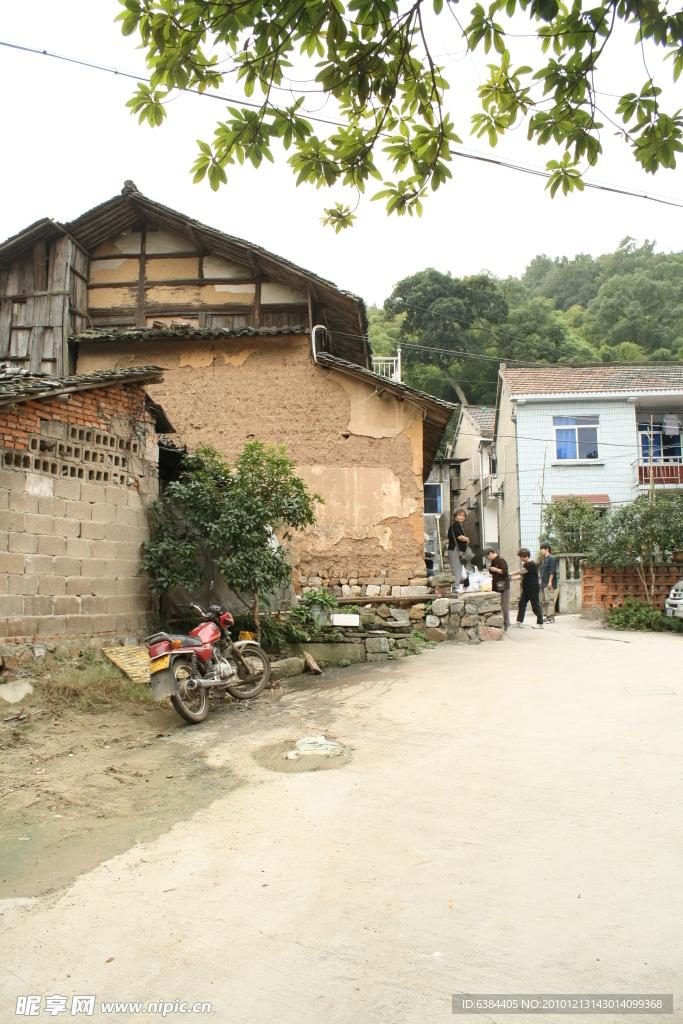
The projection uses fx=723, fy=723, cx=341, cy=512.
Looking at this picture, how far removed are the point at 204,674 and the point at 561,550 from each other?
16.3 metres

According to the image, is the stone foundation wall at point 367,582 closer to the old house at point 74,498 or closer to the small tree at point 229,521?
the small tree at point 229,521

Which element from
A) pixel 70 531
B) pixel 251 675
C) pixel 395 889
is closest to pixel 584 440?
pixel 251 675

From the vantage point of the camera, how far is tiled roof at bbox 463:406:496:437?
31.7 m

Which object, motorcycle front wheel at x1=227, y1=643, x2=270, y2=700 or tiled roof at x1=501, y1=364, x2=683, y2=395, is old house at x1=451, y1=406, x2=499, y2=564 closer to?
tiled roof at x1=501, y1=364, x2=683, y2=395

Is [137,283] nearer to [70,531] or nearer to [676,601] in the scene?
[70,531]

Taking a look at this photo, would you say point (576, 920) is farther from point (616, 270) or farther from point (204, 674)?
point (616, 270)

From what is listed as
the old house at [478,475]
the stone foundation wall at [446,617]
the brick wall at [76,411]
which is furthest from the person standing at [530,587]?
the old house at [478,475]

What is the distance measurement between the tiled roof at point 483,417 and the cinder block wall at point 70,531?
79.2 ft

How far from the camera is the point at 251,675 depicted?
27.4ft

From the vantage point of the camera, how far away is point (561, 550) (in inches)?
856

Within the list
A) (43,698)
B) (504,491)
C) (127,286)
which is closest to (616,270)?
(504,491)

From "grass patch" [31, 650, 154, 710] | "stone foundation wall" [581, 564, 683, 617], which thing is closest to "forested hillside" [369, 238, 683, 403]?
"stone foundation wall" [581, 564, 683, 617]

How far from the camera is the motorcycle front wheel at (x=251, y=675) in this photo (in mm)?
8180

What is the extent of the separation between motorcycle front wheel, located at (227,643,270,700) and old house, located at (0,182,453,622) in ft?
11.0
